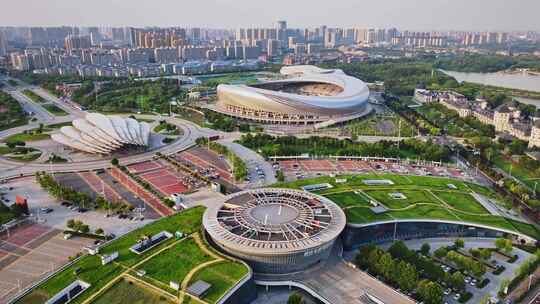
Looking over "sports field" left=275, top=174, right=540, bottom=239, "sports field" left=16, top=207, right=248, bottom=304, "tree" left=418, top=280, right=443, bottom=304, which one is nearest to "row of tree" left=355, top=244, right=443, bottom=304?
"tree" left=418, top=280, right=443, bottom=304

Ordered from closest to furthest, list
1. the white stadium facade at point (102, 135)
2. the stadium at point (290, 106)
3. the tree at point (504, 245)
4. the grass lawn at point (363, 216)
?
1. the tree at point (504, 245)
2. the grass lawn at point (363, 216)
3. the white stadium facade at point (102, 135)
4. the stadium at point (290, 106)

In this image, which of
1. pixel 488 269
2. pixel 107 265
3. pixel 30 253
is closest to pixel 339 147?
pixel 488 269

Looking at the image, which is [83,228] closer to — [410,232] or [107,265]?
[107,265]

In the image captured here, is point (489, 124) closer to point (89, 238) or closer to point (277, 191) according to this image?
point (277, 191)

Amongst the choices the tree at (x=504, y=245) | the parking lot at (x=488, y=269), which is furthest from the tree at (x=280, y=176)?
the tree at (x=504, y=245)

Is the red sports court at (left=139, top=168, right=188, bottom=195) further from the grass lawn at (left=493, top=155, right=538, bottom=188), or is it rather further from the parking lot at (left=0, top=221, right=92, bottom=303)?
the grass lawn at (left=493, top=155, right=538, bottom=188)

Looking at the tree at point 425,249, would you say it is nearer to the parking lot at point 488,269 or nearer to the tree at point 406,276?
the parking lot at point 488,269

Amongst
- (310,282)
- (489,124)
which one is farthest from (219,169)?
(489,124)
